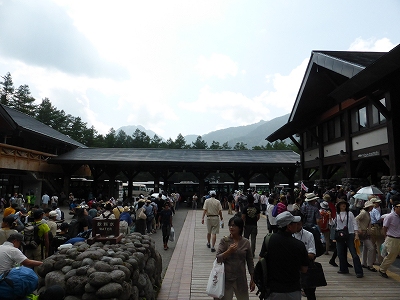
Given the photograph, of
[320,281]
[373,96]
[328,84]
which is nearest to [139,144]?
[328,84]

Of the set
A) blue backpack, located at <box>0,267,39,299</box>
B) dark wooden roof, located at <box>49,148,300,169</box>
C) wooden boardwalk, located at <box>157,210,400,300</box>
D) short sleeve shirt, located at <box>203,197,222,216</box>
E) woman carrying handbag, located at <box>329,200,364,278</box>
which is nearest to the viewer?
blue backpack, located at <box>0,267,39,299</box>

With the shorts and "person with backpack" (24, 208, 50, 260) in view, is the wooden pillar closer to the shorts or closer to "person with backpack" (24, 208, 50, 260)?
the shorts

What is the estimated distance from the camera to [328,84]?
47.4ft

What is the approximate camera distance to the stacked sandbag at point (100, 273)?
3.51 m

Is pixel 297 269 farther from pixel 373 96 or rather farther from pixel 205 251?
pixel 373 96

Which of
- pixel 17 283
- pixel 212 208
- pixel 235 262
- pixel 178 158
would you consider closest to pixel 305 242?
pixel 235 262

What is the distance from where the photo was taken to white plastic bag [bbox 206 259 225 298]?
345 centimetres

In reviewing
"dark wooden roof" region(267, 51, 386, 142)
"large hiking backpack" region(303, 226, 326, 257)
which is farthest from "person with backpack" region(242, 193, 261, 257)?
"dark wooden roof" region(267, 51, 386, 142)

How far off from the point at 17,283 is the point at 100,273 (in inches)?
34.5

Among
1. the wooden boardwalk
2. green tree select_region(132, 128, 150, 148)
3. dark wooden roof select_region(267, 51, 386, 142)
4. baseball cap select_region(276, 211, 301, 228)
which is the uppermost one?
green tree select_region(132, 128, 150, 148)

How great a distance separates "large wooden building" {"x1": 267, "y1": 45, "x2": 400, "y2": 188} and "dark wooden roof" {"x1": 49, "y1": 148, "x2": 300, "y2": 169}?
4.12 m

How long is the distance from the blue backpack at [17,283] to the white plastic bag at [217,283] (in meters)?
2.01

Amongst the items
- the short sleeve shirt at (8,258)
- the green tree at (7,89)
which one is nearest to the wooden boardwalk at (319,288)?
the short sleeve shirt at (8,258)

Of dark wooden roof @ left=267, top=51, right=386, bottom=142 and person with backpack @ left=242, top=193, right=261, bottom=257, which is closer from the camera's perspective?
person with backpack @ left=242, top=193, right=261, bottom=257
